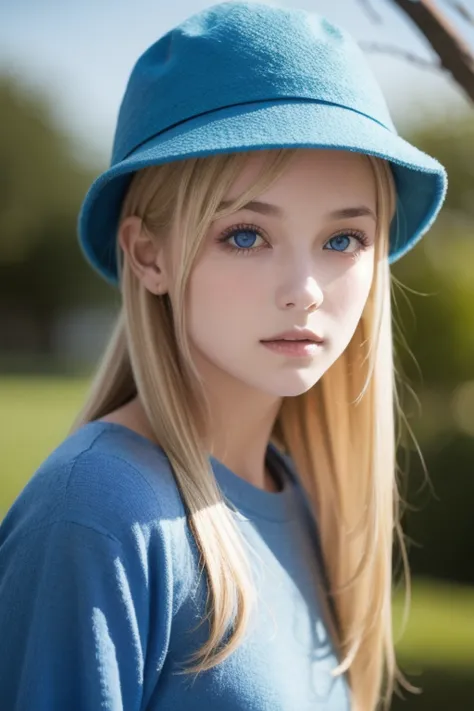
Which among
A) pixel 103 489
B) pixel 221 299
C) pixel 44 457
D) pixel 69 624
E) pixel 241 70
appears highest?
pixel 241 70

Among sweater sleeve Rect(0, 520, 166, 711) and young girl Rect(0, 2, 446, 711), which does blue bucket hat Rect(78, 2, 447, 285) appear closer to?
young girl Rect(0, 2, 446, 711)

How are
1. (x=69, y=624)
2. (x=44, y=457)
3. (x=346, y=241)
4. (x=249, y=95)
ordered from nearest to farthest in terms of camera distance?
1. (x=69, y=624)
2. (x=249, y=95)
3. (x=346, y=241)
4. (x=44, y=457)

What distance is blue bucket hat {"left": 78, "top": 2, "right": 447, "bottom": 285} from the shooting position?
129cm

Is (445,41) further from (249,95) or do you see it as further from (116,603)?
(116,603)

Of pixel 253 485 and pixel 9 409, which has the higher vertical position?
pixel 253 485

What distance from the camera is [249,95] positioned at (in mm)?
1330

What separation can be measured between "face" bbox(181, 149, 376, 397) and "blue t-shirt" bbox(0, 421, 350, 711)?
190mm

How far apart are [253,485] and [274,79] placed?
618 millimetres

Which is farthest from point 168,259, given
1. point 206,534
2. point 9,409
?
point 9,409

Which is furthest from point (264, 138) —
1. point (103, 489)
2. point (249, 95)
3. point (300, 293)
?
point (103, 489)

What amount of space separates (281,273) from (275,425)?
1.77 ft

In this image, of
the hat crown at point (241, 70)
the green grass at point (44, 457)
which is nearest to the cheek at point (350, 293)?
the hat crown at point (241, 70)

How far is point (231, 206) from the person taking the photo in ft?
4.40

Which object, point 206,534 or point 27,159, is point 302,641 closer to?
point 206,534
